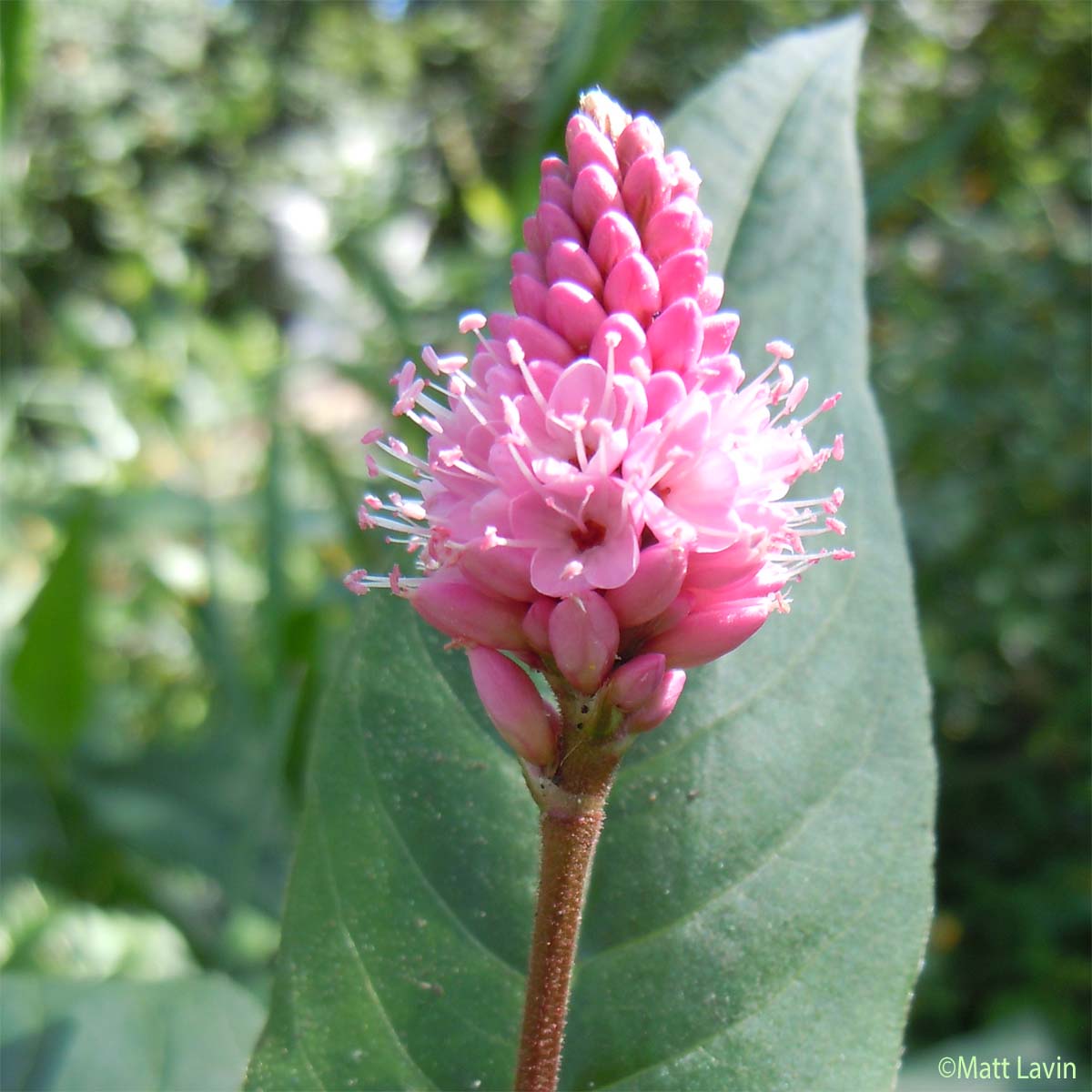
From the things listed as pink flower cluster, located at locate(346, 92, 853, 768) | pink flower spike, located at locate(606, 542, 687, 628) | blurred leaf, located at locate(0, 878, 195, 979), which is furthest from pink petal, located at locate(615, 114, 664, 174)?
blurred leaf, located at locate(0, 878, 195, 979)

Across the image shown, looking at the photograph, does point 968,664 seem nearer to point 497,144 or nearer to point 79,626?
point 79,626

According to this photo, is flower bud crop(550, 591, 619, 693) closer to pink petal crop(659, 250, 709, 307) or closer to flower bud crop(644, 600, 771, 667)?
flower bud crop(644, 600, 771, 667)

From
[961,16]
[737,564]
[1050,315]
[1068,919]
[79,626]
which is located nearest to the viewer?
[737,564]

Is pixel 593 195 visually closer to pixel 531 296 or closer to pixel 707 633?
pixel 531 296

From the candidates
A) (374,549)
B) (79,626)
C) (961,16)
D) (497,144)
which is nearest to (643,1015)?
(374,549)

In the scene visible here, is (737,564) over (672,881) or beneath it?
over

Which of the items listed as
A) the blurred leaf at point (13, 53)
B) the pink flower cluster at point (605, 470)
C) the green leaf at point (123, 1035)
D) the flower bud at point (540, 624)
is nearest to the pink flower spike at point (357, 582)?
the pink flower cluster at point (605, 470)

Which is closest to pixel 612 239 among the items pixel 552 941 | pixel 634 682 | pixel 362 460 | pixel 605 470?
pixel 605 470

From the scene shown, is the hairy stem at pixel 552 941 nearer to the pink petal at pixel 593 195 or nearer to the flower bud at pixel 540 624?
the flower bud at pixel 540 624
